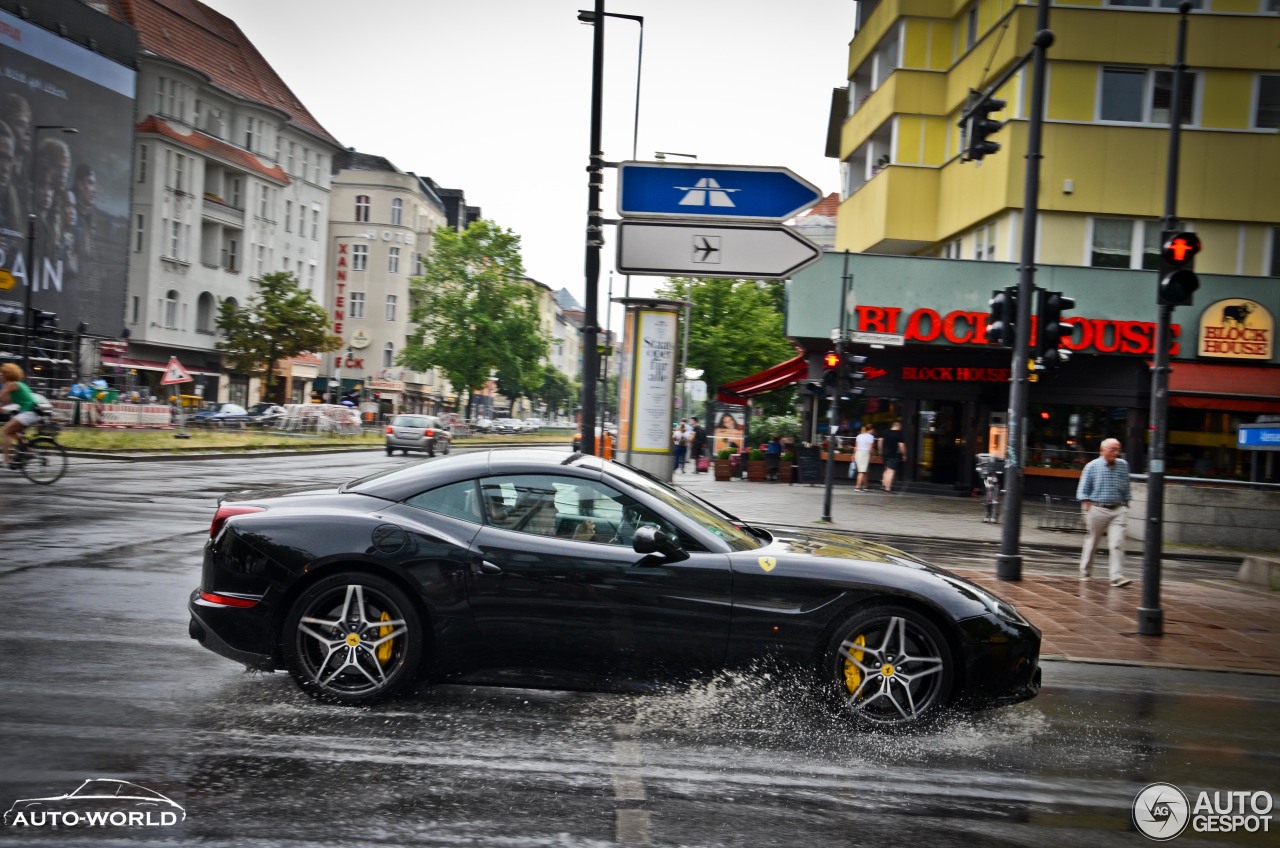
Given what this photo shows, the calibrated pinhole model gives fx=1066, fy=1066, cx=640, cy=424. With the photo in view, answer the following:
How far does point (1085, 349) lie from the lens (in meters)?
25.7

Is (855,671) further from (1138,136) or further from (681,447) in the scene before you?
(681,447)

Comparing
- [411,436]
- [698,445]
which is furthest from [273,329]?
[698,445]

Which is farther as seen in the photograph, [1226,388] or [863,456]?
[863,456]

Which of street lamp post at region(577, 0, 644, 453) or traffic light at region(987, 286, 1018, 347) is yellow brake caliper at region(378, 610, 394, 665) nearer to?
street lamp post at region(577, 0, 644, 453)

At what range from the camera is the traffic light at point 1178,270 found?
9.07m

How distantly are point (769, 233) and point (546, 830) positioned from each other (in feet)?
21.0

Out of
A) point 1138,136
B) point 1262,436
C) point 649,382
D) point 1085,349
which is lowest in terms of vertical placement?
point 1262,436

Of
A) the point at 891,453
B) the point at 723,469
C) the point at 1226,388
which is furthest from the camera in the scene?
the point at 723,469

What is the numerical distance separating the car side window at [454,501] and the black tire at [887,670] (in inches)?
75.0

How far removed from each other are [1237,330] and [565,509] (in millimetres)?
25458

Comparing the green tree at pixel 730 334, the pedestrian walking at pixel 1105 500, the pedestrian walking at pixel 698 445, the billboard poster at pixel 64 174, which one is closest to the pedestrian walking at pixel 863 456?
the pedestrian walking at pixel 698 445

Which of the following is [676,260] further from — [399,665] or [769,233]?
[399,665]

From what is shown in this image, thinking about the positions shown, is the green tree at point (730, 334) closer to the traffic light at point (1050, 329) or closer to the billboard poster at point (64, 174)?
the billboard poster at point (64, 174)

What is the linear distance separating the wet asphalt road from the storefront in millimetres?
19506
